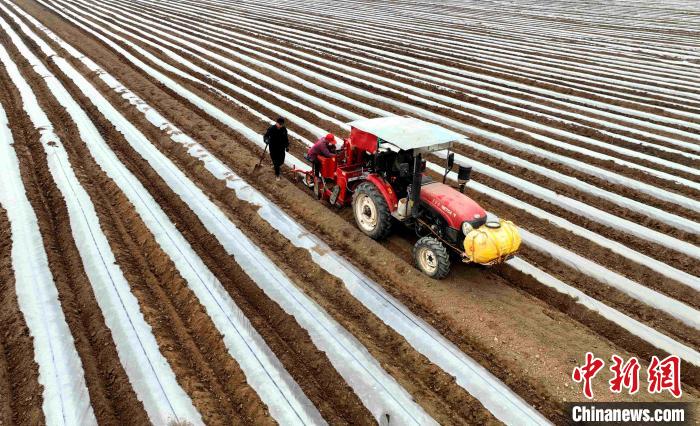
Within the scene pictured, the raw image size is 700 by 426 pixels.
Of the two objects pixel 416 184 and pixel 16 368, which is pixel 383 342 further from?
pixel 16 368

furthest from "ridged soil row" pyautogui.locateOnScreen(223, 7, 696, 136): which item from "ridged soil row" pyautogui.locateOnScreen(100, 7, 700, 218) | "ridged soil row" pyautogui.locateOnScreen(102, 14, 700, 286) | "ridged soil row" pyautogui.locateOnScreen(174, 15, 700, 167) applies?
"ridged soil row" pyautogui.locateOnScreen(102, 14, 700, 286)

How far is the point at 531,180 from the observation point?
27.2 feet

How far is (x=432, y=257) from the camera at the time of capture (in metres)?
5.40

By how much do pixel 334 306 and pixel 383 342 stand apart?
77cm

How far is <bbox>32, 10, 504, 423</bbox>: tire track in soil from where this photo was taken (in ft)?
13.2

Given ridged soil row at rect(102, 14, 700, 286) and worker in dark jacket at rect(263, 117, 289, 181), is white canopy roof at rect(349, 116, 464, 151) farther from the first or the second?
ridged soil row at rect(102, 14, 700, 286)

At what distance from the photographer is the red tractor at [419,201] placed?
498 cm

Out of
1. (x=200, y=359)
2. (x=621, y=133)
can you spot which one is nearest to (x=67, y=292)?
(x=200, y=359)

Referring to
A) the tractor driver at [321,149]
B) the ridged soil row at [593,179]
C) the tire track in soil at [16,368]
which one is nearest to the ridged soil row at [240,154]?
the tractor driver at [321,149]

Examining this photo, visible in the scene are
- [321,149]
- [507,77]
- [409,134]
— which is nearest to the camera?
[409,134]

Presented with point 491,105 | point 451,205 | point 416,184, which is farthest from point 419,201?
point 491,105

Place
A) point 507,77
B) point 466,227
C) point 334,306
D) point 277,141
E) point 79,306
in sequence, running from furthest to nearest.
Result: point 507,77 → point 277,141 → point 334,306 → point 466,227 → point 79,306

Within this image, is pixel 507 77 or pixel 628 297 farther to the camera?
pixel 507 77

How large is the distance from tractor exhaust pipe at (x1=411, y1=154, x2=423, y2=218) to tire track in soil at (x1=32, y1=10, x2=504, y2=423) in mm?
1348
